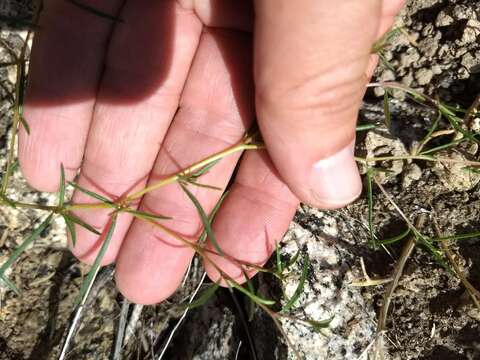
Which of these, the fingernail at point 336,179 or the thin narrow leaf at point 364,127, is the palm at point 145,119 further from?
the thin narrow leaf at point 364,127

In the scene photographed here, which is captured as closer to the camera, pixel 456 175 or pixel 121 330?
pixel 456 175

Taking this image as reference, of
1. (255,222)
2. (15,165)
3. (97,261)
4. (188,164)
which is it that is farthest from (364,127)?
(15,165)

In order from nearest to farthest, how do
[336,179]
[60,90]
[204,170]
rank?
[336,179]
[204,170]
[60,90]

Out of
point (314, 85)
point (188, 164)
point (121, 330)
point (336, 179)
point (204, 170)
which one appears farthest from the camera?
point (121, 330)

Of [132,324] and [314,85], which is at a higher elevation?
[314,85]

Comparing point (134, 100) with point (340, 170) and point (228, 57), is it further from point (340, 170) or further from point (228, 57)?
point (340, 170)

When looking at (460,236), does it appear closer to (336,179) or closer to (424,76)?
(336,179)

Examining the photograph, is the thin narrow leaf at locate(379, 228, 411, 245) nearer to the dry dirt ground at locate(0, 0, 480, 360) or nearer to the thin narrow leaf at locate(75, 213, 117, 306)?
the dry dirt ground at locate(0, 0, 480, 360)

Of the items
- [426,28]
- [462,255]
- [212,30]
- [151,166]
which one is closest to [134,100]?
[151,166]
